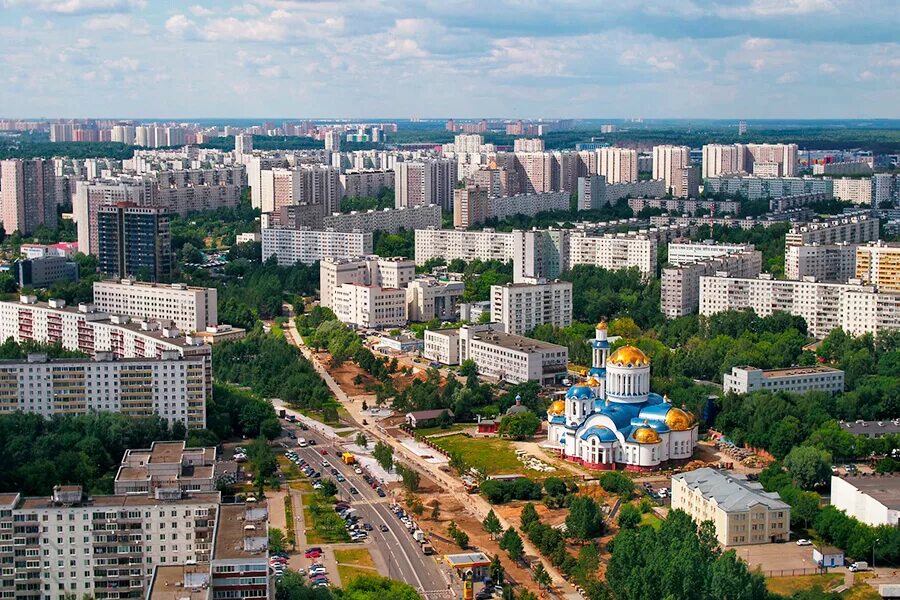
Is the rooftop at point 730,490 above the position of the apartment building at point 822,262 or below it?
below

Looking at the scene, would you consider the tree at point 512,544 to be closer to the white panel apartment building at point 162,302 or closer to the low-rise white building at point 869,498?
the low-rise white building at point 869,498

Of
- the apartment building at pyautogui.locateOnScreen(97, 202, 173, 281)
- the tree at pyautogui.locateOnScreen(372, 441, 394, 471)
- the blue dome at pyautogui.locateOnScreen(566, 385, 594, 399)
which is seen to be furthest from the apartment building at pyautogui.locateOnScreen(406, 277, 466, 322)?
the tree at pyautogui.locateOnScreen(372, 441, 394, 471)

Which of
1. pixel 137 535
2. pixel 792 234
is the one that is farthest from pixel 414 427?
pixel 792 234

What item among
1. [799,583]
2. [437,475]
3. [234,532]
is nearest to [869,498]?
[799,583]

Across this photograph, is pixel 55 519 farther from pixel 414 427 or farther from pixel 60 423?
pixel 414 427

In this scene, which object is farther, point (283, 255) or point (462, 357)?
point (283, 255)

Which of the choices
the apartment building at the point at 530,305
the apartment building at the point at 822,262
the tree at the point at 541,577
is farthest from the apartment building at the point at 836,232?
the tree at the point at 541,577

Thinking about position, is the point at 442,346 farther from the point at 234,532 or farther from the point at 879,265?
the point at 234,532

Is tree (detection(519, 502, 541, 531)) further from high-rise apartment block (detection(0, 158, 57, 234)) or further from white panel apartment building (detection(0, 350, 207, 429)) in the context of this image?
high-rise apartment block (detection(0, 158, 57, 234))
